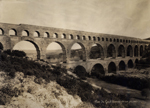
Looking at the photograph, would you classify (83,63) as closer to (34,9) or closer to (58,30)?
(58,30)

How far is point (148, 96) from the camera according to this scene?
9570 mm

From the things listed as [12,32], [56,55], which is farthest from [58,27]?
[56,55]

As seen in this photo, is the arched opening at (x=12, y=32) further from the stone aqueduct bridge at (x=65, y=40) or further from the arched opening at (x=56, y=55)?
the arched opening at (x=56, y=55)

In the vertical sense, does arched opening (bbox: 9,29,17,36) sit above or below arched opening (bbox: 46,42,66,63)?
above

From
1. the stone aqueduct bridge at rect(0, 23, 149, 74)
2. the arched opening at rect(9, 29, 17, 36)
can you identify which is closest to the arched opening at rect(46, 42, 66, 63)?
the stone aqueduct bridge at rect(0, 23, 149, 74)

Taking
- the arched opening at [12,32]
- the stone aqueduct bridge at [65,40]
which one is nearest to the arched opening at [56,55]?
the stone aqueduct bridge at [65,40]

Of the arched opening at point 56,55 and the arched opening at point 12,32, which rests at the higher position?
the arched opening at point 12,32

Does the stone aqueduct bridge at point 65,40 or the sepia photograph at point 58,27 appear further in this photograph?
the stone aqueduct bridge at point 65,40

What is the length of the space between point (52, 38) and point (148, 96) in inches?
547

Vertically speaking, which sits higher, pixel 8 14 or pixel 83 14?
pixel 83 14

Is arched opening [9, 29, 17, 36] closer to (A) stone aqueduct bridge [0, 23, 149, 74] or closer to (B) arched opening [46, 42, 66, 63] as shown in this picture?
(A) stone aqueduct bridge [0, 23, 149, 74]

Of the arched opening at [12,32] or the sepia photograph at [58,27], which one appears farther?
the arched opening at [12,32]

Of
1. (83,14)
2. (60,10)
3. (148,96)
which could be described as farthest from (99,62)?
(60,10)

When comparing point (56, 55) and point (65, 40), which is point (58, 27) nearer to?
point (65, 40)
